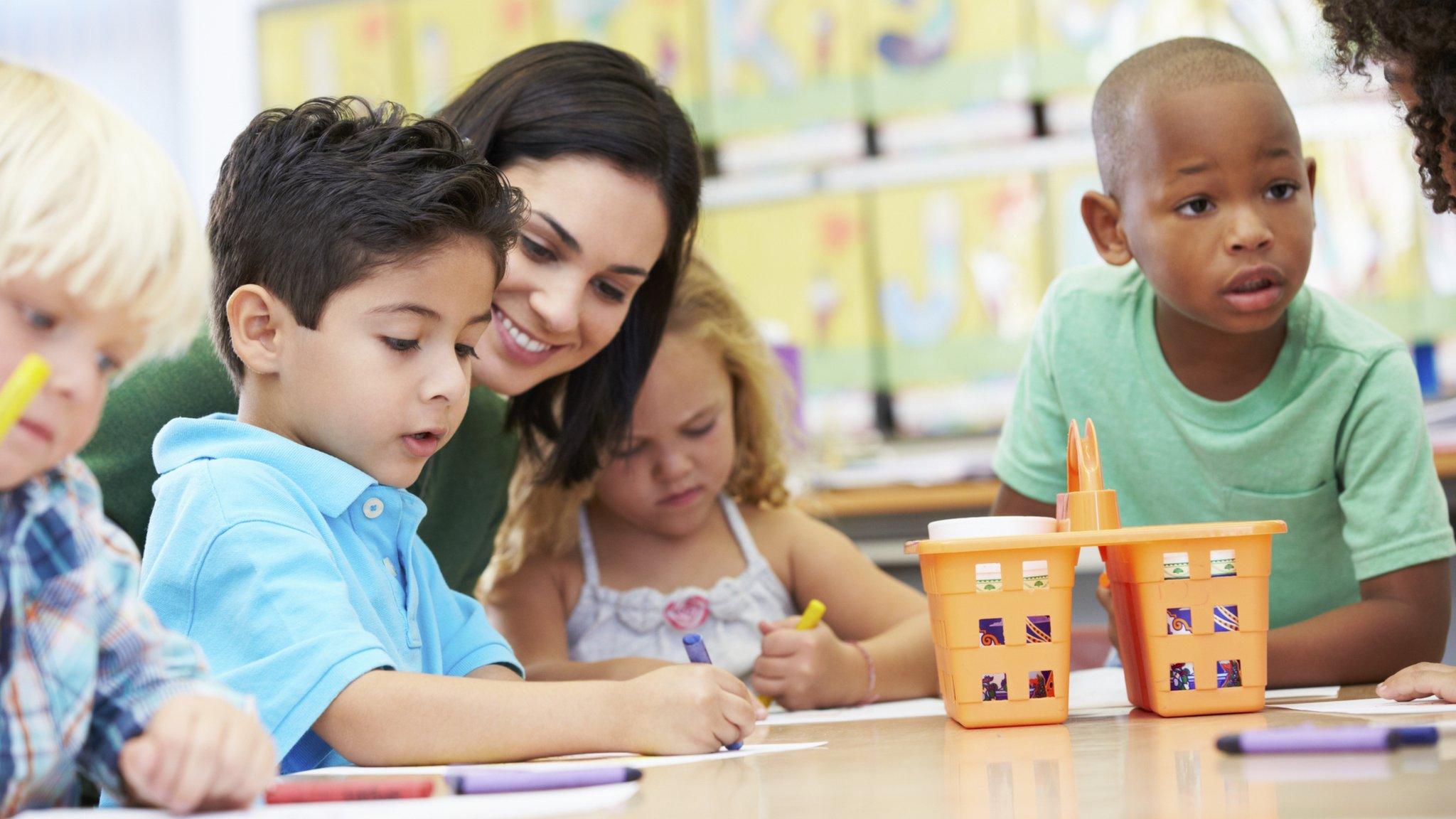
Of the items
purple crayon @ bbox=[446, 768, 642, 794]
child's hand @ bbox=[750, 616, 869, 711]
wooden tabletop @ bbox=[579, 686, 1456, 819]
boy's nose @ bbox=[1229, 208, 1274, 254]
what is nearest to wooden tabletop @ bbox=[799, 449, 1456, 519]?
child's hand @ bbox=[750, 616, 869, 711]

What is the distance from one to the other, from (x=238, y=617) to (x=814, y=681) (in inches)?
24.7

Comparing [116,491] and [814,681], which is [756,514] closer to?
[814,681]

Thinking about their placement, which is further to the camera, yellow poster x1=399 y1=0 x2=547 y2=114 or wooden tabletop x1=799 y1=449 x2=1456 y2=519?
yellow poster x1=399 y1=0 x2=547 y2=114

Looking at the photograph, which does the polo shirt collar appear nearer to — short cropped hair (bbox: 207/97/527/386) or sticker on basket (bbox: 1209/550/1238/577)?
short cropped hair (bbox: 207/97/527/386)

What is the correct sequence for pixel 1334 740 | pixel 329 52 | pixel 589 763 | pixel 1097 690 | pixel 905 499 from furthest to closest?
pixel 329 52
pixel 905 499
pixel 1097 690
pixel 589 763
pixel 1334 740

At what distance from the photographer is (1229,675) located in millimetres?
937

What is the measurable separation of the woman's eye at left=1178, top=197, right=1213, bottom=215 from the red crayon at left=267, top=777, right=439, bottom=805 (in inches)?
34.3

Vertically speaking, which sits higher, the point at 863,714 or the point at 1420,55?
the point at 1420,55

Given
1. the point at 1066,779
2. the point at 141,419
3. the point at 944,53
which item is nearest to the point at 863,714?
the point at 1066,779

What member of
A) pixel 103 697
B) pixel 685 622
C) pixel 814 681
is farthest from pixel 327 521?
pixel 685 622

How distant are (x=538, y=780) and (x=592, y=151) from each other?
81cm

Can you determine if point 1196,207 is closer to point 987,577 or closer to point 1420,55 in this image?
point 1420,55

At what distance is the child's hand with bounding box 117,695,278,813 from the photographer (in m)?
0.64

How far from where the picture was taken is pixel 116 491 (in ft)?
4.11
